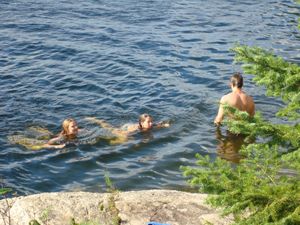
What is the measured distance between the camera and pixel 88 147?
1088cm

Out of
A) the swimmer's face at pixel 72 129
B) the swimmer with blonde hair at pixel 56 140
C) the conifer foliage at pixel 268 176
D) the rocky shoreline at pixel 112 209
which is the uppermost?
the conifer foliage at pixel 268 176

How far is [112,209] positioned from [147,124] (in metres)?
4.93

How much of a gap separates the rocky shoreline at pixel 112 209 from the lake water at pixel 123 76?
2.01 metres

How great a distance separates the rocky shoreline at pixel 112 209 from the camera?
6.31 meters

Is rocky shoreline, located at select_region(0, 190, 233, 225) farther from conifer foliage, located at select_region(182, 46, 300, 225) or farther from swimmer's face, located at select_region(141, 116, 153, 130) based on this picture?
swimmer's face, located at select_region(141, 116, 153, 130)

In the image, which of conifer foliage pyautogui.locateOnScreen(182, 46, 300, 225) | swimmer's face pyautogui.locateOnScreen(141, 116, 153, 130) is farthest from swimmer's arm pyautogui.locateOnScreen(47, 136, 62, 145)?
conifer foliage pyautogui.locateOnScreen(182, 46, 300, 225)

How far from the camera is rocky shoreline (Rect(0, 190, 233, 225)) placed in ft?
20.7

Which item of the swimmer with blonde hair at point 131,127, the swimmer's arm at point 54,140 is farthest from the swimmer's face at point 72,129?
the swimmer with blonde hair at point 131,127

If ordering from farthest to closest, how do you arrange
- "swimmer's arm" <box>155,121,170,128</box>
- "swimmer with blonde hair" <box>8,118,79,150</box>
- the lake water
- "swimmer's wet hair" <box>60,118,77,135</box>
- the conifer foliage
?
"swimmer's arm" <box>155,121,170,128</box> → "swimmer's wet hair" <box>60,118,77,135</box> → "swimmer with blonde hair" <box>8,118,79,150</box> → the lake water → the conifer foliage

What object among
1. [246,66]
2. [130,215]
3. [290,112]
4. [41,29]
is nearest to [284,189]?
[290,112]

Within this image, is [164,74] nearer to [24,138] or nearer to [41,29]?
[24,138]

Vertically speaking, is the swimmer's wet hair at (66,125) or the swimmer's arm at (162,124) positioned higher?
the swimmer's wet hair at (66,125)

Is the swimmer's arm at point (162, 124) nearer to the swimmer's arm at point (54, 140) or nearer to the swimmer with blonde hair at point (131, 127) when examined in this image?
the swimmer with blonde hair at point (131, 127)

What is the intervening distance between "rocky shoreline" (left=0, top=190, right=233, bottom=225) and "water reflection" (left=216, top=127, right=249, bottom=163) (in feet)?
10.6
